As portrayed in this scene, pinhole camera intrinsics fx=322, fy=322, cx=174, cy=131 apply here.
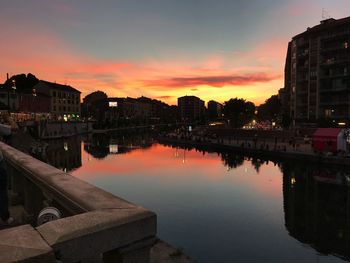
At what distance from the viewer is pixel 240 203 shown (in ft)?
125

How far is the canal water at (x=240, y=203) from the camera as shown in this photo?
24.0m

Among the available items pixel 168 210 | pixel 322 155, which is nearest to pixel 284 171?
pixel 322 155

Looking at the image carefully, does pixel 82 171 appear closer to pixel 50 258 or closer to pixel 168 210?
pixel 168 210

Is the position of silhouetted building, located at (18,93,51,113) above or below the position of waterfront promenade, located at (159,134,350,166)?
above

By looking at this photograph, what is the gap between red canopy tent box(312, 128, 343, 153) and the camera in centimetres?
5850

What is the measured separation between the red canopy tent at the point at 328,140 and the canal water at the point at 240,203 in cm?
562

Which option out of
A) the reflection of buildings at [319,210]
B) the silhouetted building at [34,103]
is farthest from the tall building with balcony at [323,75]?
the silhouetted building at [34,103]

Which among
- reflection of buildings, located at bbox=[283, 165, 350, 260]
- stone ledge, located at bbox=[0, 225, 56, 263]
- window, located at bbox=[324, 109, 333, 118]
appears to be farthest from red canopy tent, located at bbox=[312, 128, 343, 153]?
stone ledge, located at bbox=[0, 225, 56, 263]

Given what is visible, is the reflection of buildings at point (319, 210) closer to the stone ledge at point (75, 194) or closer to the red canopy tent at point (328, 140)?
the red canopy tent at point (328, 140)

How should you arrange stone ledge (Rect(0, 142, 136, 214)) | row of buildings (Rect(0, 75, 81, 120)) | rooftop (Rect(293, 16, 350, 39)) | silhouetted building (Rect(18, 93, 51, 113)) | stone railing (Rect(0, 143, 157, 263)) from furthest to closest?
1. silhouetted building (Rect(18, 93, 51, 113))
2. row of buildings (Rect(0, 75, 81, 120))
3. rooftop (Rect(293, 16, 350, 39))
4. stone ledge (Rect(0, 142, 136, 214))
5. stone railing (Rect(0, 143, 157, 263))

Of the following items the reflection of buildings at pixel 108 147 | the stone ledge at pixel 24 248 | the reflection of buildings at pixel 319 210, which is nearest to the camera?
the stone ledge at pixel 24 248

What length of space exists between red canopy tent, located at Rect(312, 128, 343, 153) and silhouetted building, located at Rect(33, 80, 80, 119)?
111 metres

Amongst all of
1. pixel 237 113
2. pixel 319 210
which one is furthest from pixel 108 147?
pixel 319 210

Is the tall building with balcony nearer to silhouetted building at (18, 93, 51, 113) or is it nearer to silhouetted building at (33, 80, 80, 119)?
silhouetted building at (18, 93, 51, 113)
